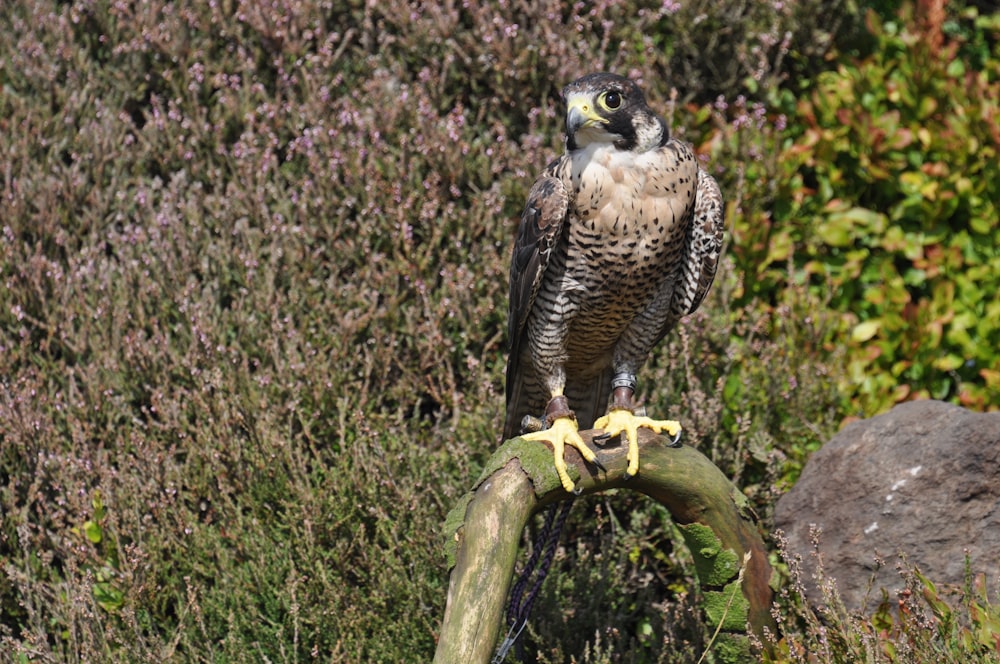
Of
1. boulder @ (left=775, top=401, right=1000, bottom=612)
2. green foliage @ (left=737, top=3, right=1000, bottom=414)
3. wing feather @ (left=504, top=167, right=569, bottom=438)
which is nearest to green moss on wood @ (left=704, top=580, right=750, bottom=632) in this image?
boulder @ (left=775, top=401, right=1000, bottom=612)

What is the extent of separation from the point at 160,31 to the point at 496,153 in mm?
1651

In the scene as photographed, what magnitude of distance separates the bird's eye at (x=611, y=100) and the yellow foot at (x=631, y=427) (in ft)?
2.55

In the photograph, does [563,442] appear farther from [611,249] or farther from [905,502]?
[905,502]

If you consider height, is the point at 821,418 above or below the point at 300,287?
below

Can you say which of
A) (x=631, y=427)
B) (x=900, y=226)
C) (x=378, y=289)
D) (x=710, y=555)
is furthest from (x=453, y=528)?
(x=900, y=226)

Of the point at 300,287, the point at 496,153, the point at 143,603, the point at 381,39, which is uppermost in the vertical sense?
the point at 381,39

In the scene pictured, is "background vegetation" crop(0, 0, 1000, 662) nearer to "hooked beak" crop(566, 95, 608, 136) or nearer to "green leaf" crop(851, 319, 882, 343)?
"green leaf" crop(851, 319, 882, 343)

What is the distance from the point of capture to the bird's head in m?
2.66

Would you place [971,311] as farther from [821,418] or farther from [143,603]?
[143,603]

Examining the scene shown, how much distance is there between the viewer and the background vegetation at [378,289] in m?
3.35

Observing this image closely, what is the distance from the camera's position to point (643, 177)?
2705mm

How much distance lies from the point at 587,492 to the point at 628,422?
0.21 metres

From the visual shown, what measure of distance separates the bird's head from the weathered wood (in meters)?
0.74

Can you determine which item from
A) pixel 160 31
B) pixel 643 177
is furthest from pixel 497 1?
pixel 643 177
